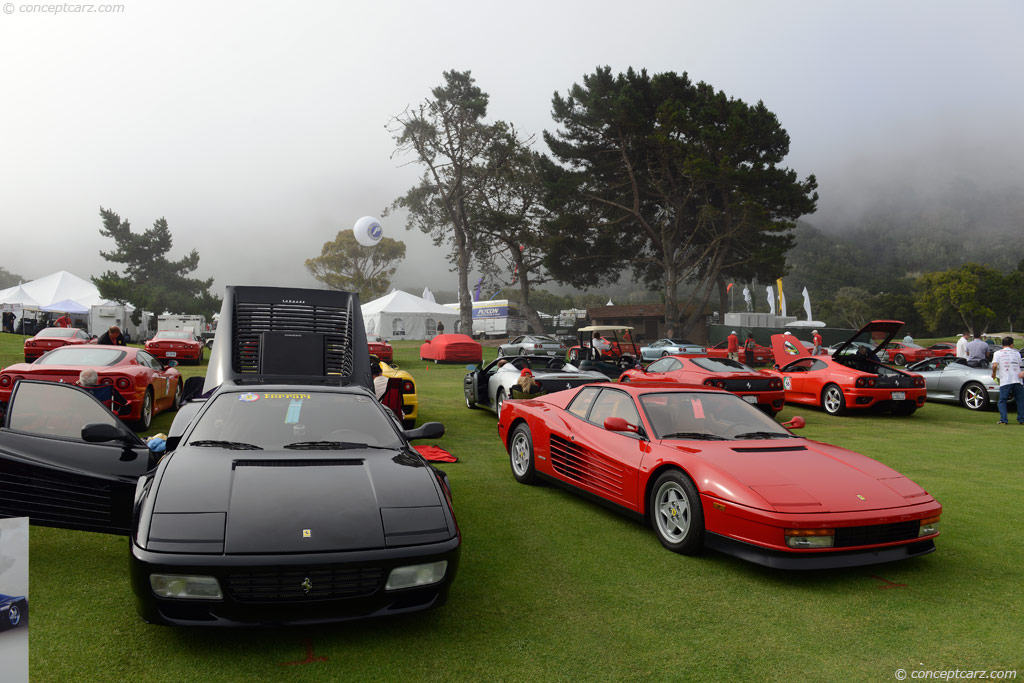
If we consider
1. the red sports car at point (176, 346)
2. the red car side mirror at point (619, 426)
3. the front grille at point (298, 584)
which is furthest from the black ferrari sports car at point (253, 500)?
the red sports car at point (176, 346)

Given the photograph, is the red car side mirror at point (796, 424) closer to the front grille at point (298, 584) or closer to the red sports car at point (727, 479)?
the red sports car at point (727, 479)

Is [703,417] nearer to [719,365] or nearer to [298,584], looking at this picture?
[298,584]

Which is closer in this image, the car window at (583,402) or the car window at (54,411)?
the car window at (54,411)

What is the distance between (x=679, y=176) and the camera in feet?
120

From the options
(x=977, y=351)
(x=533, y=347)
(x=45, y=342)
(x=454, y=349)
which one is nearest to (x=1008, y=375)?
(x=977, y=351)

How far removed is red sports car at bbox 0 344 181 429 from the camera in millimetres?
8617

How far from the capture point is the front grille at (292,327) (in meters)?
7.14

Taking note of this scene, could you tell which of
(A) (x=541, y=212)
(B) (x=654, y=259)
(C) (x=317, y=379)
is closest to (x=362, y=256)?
(A) (x=541, y=212)

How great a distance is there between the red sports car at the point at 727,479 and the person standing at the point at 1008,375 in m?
9.01

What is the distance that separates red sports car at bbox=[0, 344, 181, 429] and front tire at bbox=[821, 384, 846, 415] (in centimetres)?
1250

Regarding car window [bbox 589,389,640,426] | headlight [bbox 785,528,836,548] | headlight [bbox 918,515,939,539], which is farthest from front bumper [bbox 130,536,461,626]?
headlight [bbox 918,515,939,539]

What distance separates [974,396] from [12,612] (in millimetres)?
17373

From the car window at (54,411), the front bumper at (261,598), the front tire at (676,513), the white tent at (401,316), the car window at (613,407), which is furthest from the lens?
the white tent at (401,316)

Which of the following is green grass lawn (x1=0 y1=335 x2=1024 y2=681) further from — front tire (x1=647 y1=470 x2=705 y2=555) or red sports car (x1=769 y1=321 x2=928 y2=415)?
red sports car (x1=769 y1=321 x2=928 y2=415)
